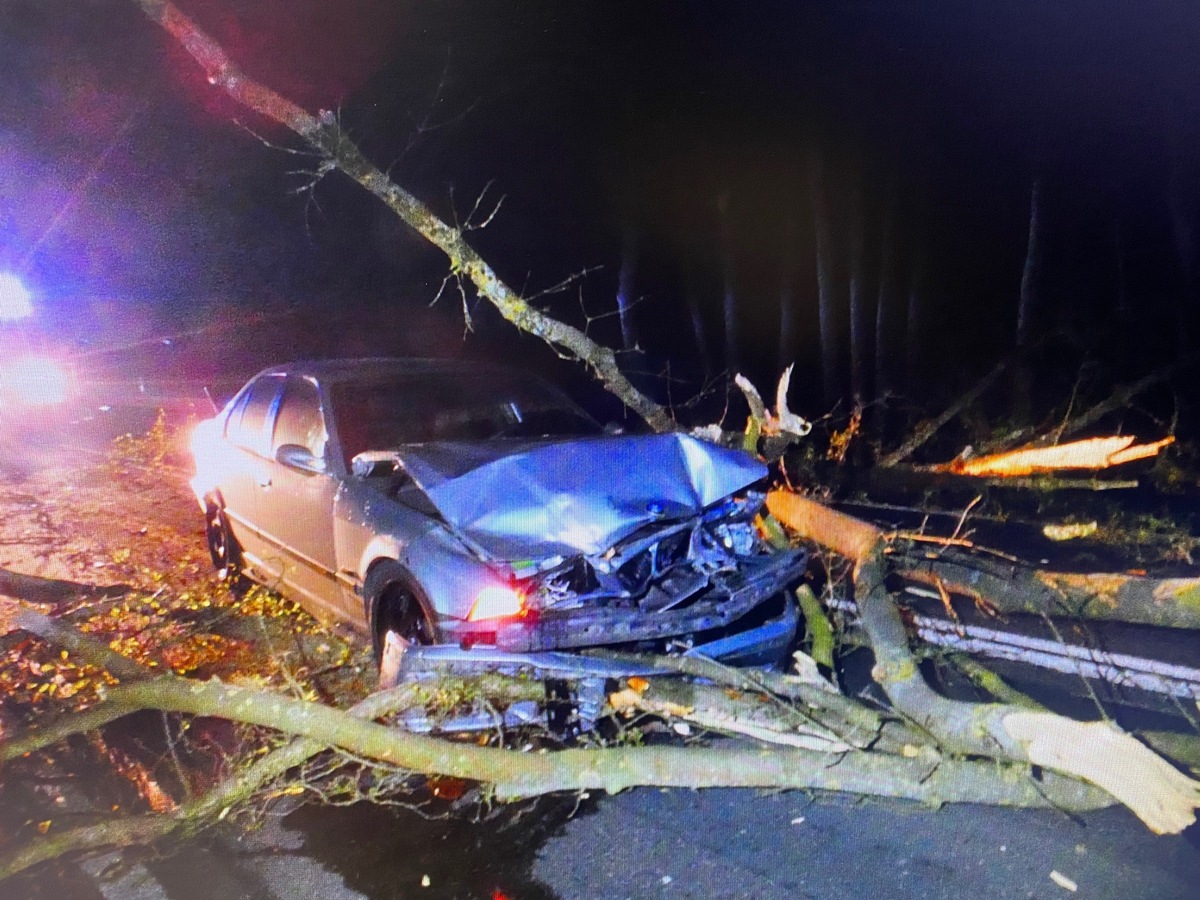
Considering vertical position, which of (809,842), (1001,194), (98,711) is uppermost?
(1001,194)

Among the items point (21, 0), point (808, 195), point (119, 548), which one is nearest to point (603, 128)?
point (808, 195)

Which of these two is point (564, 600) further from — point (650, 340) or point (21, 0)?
point (650, 340)

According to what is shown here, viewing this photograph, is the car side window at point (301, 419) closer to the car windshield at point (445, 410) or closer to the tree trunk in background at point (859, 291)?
the car windshield at point (445, 410)

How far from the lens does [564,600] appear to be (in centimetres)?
317

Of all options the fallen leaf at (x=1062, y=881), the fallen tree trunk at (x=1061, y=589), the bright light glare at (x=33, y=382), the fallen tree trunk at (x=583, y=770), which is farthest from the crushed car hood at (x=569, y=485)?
the bright light glare at (x=33, y=382)

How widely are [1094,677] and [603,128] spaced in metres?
12.7

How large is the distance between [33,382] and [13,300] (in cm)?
211

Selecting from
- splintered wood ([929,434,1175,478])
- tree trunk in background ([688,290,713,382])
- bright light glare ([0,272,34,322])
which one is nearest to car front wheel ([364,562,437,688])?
splintered wood ([929,434,1175,478])

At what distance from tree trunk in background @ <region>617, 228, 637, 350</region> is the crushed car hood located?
38.3ft

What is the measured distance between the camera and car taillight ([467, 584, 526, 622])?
10.1 feet

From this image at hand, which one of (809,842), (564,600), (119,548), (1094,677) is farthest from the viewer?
(119,548)

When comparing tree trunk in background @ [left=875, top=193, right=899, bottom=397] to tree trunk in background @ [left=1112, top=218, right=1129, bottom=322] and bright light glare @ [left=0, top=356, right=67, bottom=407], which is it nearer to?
tree trunk in background @ [left=1112, top=218, right=1129, bottom=322]

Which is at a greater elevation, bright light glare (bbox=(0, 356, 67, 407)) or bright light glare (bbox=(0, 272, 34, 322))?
bright light glare (bbox=(0, 272, 34, 322))

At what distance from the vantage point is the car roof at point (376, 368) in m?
4.82
